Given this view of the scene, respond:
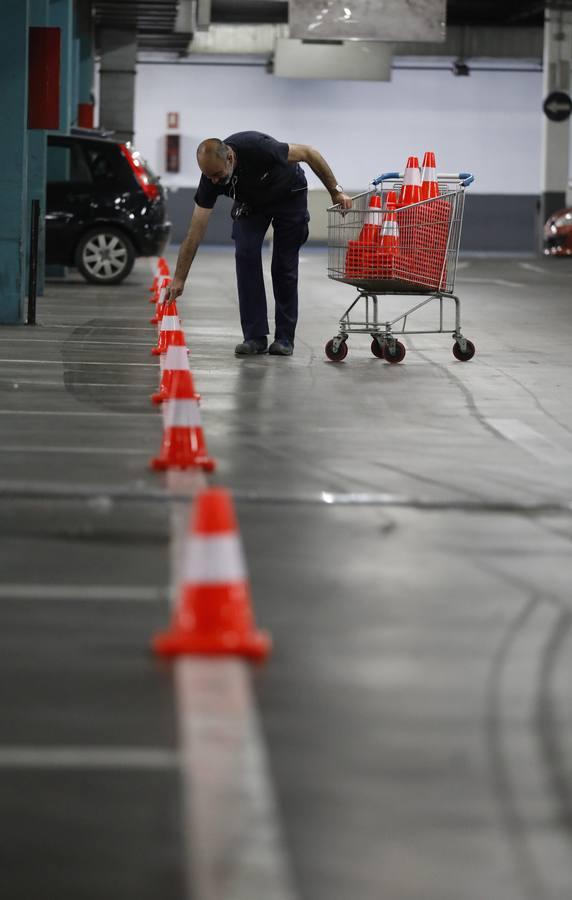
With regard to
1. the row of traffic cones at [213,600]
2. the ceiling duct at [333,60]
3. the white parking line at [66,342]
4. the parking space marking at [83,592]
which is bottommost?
the parking space marking at [83,592]

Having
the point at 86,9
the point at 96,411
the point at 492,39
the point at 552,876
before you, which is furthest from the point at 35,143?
the point at 492,39

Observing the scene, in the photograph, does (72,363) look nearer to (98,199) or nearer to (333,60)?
(98,199)

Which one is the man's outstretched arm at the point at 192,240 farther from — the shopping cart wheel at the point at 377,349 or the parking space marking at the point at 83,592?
the parking space marking at the point at 83,592

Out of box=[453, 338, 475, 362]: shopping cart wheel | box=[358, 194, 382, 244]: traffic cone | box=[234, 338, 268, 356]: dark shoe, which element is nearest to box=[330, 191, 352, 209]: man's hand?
box=[358, 194, 382, 244]: traffic cone

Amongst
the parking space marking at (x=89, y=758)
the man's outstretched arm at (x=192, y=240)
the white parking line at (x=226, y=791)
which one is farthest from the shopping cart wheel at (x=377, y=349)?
the parking space marking at (x=89, y=758)

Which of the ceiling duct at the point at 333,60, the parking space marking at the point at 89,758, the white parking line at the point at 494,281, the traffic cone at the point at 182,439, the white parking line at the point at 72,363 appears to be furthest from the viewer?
the ceiling duct at the point at 333,60

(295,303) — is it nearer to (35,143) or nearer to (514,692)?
(35,143)

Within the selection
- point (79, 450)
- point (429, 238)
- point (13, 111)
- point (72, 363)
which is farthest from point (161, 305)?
point (79, 450)

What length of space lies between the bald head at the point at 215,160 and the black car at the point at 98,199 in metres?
8.94

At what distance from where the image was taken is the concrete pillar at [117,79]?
34.4m

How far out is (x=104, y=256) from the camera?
67.6 ft

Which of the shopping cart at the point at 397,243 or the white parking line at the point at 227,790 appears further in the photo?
the shopping cart at the point at 397,243

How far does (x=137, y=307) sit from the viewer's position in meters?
17.3

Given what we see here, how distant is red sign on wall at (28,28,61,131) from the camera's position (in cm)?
1544
